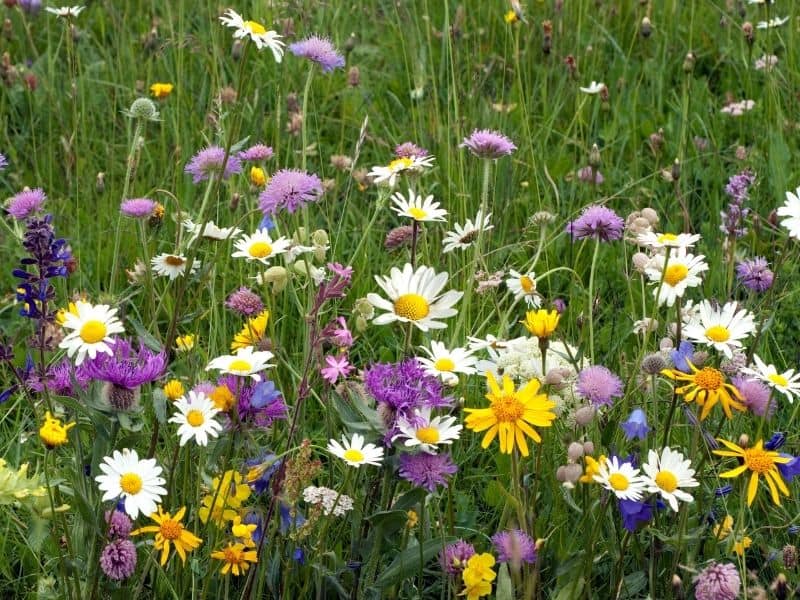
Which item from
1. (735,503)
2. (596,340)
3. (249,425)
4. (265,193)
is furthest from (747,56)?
(249,425)

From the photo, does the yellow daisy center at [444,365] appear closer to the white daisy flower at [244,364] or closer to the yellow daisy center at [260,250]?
the white daisy flower at [244,364]

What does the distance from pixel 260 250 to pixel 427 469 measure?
461mm

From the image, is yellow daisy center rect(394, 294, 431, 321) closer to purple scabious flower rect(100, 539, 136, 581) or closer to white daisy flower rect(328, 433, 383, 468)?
white daisy flower rect(328, 433, 383, 468)

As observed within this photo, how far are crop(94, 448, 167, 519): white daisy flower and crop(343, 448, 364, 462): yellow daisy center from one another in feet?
0.79

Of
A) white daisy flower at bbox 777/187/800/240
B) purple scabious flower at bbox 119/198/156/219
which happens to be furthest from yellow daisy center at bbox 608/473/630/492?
purple scabious flower at bbox 119/198/156/219

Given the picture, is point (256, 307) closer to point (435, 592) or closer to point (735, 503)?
point (435, 592)

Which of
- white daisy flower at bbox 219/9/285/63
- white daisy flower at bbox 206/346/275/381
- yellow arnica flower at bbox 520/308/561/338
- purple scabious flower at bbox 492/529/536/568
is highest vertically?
white daisy flower at bbox 219/9/285/63

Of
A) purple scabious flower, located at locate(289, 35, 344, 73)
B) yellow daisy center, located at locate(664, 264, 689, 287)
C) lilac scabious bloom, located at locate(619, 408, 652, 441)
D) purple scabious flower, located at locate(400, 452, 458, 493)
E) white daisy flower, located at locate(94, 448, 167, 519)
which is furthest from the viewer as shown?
purple scabious flower, located at locate(289, 35, 344, 73)

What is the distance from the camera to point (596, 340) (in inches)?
91.0

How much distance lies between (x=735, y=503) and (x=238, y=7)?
8.15 ft

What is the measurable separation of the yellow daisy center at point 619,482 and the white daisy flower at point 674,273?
1.00ft

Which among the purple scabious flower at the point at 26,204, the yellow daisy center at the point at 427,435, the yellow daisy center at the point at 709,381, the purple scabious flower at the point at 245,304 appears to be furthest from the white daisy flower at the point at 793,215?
the purple scabious flower at the point at 26,204

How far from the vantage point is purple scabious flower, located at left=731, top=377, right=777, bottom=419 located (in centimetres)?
153

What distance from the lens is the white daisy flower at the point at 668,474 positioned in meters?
1.45
